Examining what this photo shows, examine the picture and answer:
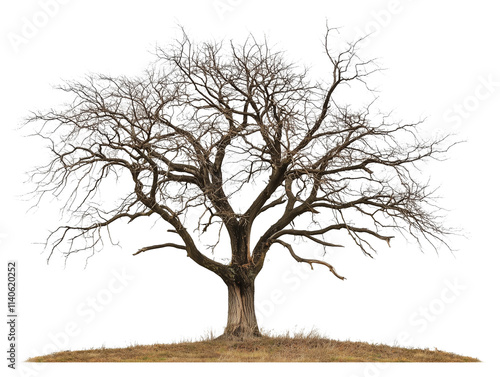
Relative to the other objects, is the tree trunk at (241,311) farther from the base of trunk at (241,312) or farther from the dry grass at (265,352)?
the dry grass at (265,352)

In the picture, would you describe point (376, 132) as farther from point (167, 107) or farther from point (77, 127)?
point (77, 127)

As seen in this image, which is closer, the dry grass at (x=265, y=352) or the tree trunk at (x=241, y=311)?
the dry grass at (x=265, y=352)

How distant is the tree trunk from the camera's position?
1573 cm

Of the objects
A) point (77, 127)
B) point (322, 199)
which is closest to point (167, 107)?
point (77, 127)

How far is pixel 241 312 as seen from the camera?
15.9 m

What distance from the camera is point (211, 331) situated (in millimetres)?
15992

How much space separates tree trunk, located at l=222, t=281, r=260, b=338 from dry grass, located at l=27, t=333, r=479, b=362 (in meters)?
0.32

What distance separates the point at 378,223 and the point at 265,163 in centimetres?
283

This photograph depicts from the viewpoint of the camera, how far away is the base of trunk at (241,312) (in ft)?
51.6

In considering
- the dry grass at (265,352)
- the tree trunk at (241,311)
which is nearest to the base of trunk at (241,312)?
the tree trunk at (241,311)

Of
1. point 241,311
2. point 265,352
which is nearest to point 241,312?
point 241,311

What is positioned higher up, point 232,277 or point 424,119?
point 424,119

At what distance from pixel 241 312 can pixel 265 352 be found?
1.76 meters

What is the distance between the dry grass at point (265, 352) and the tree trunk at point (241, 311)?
0.32 metres
